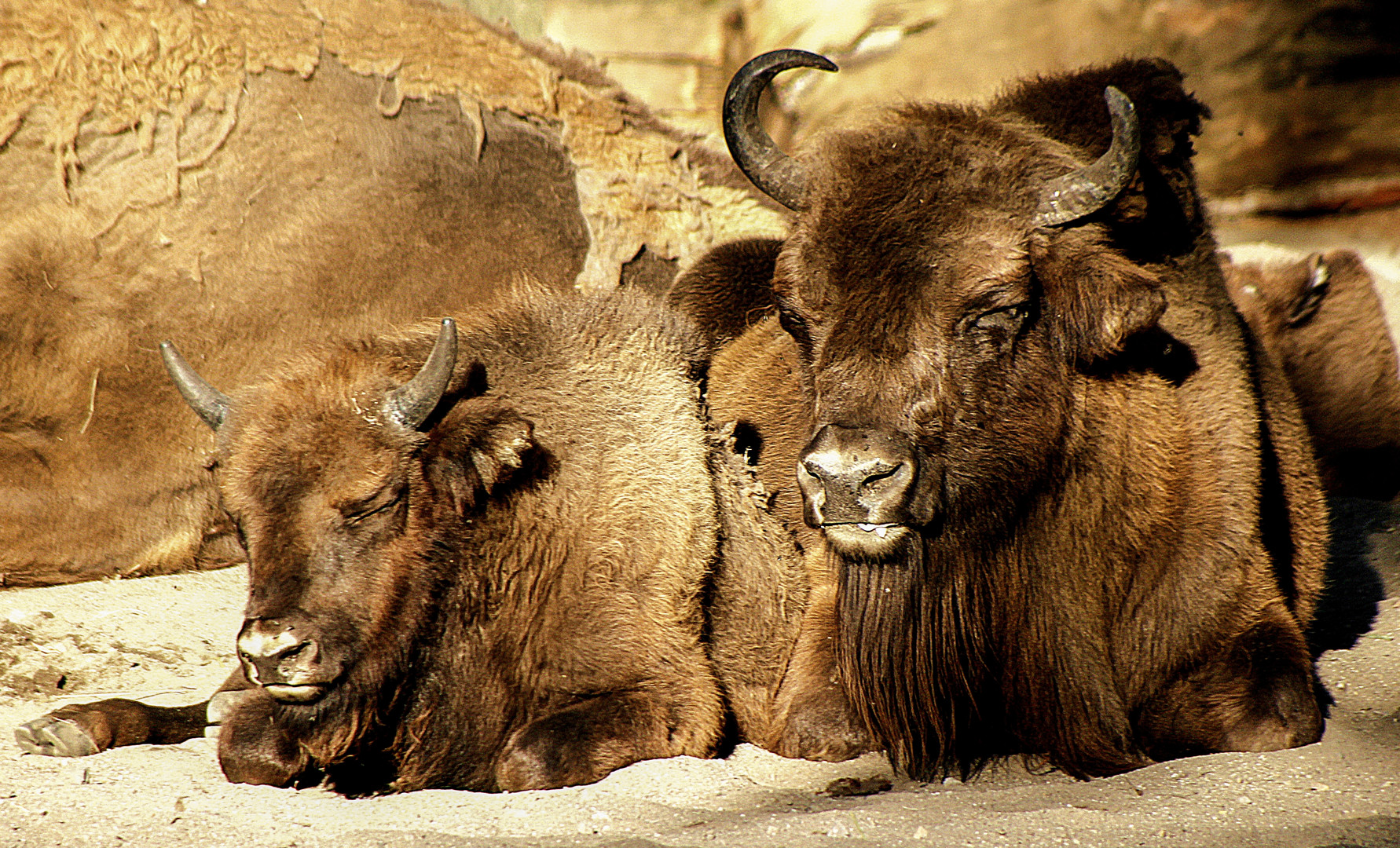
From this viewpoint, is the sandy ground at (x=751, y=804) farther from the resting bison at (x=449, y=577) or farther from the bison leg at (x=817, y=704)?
the resting bison at (x=449, y=577)

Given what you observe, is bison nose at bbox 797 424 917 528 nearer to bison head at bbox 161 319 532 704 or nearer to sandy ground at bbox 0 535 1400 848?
sandy ground at bbox 0 535 1400 848

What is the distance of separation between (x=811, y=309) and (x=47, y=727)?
9.58ft

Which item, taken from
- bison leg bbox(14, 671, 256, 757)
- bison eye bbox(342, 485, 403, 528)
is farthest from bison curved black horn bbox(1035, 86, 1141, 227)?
bison leg bbox(14, 671, 256, 757)

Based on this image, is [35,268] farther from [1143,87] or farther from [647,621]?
[1143,87]

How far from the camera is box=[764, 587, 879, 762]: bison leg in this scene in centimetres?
462

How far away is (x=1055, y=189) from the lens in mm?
4422

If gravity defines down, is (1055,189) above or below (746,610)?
above

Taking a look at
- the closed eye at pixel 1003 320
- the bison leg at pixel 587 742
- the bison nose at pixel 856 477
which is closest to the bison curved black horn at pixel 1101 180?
the closed eye at pixel 1003 320

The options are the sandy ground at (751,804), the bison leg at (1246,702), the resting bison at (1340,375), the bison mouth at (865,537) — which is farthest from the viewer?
the resting bison at (1340,375)

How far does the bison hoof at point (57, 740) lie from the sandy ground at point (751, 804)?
0.05 metres

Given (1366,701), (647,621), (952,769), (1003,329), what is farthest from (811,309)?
(1366,701)

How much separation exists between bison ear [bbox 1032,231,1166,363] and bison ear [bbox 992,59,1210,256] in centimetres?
29

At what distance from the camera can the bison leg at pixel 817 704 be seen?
4.62m

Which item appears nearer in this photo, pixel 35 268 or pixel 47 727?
pixel 47 727
